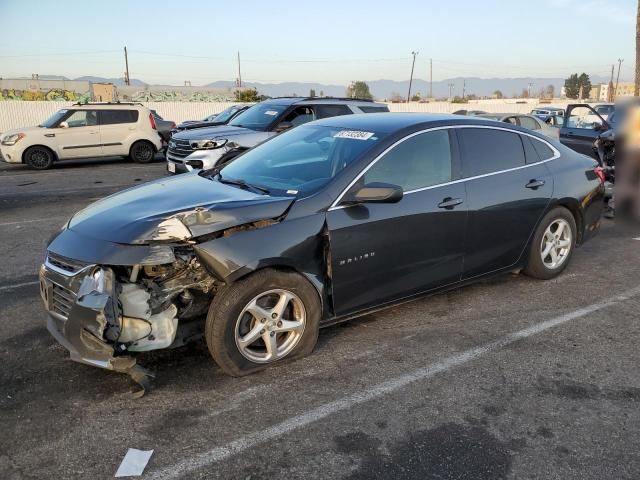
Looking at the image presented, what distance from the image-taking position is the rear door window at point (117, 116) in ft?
Answer: 51.0

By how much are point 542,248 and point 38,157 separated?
13880 mm

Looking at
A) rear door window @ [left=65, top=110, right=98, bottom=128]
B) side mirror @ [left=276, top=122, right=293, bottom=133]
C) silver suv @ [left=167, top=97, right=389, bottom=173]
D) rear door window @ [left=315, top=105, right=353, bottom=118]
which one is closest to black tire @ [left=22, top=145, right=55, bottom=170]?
rear door window @ [left=65, top=110, right=98, bottom=128]

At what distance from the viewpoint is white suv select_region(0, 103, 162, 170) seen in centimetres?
1463

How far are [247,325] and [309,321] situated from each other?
1.41 ft

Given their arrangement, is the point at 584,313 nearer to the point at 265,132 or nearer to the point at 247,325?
the point at 247,325

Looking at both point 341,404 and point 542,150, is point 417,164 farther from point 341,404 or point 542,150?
point 341,404

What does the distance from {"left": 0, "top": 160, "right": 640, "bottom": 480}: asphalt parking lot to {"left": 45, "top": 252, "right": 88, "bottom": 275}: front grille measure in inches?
27.7

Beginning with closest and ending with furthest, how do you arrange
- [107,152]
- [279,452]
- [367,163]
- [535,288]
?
1. [279,452]
2. [367,163]
3. [535,288]
4. [107,152]

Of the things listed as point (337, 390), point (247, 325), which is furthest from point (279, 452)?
point (247, 325)

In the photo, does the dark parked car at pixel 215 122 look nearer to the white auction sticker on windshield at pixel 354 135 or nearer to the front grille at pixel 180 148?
the front grille at pixel 180 148

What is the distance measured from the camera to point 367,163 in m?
3.99

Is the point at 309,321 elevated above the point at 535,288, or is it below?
above

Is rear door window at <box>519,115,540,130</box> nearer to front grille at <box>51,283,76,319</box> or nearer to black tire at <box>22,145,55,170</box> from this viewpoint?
black tire at <box>22,145,55,170</box>

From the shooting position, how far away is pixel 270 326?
3574mm
